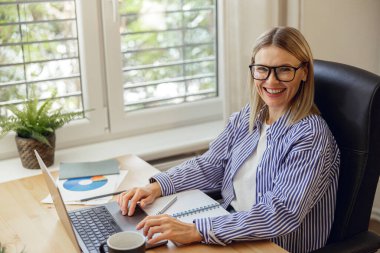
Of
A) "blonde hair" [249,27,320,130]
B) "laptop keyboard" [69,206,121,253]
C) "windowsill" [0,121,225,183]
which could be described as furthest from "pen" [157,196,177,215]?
"windowsill" [0,121,225,183]

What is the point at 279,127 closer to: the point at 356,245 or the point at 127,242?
the point at 356,245

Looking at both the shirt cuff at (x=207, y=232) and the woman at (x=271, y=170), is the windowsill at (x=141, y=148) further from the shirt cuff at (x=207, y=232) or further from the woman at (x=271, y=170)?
the shirt cuff at (x=207, y=232)

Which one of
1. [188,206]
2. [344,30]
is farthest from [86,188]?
[344,30]

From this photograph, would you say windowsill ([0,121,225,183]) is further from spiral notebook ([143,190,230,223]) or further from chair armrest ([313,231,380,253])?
chair armrest ([313,231,380,253])

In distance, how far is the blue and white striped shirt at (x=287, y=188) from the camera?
1486mm

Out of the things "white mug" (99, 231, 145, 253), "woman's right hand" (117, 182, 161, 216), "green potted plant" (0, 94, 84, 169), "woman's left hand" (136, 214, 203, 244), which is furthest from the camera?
"green potted plant" (0, 94, 84, 169)

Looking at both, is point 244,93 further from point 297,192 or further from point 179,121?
point 297,192

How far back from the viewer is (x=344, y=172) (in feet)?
5.29

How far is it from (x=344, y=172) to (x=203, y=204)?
423mm

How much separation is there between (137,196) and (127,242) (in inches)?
16.8

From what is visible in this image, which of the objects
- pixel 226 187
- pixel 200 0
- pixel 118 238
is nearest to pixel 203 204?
pixel 226 187

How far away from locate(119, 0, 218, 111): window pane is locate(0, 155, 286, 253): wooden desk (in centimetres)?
52

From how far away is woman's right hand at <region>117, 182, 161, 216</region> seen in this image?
5.41ft

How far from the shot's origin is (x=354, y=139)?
1.58m
